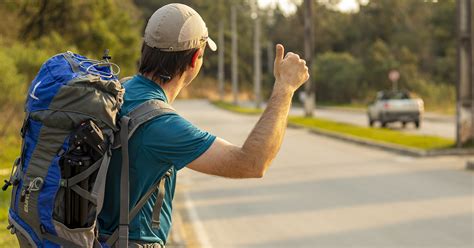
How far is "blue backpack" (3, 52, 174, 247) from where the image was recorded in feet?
9.99

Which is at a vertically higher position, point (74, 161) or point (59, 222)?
point (74, 161)

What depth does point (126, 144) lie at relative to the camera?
10.5 ft

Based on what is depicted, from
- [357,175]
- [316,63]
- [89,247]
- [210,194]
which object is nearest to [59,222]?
[89,247]

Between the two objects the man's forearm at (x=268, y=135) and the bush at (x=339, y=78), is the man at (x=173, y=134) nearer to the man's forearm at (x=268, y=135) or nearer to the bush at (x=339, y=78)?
the man's forearm at (x=268, y=135)

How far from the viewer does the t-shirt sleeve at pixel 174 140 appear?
10.5 ft

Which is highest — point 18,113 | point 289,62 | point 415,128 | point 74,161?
point 289,62

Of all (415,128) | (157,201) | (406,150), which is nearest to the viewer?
(157,201)

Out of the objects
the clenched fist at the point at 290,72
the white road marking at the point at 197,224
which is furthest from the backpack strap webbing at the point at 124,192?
the white road marking at the point at 197,224

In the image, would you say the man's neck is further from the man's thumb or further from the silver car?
the silver car

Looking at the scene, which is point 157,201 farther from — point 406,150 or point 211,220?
point 406,150

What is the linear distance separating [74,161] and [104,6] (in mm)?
38228

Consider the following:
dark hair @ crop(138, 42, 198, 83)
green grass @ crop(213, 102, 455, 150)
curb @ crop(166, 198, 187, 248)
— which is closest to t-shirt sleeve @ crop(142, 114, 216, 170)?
dark hair @ crop(138, 42, 198, 83)

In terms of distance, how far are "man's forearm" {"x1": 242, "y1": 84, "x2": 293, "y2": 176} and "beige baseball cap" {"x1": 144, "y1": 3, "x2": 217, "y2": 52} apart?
379 mm

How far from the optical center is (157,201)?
340 centimetres
